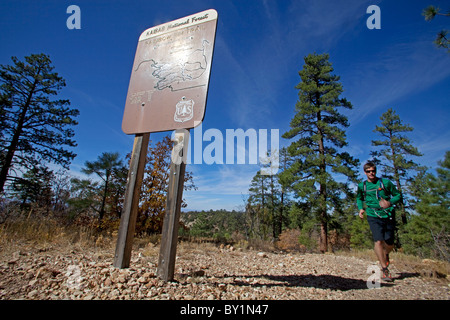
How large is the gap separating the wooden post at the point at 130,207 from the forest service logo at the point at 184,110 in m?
0.69

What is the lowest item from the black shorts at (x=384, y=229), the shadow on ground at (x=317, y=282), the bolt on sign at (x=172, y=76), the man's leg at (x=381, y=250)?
the shadow on ground at (x=317, y=282)

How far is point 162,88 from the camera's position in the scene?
2930 mm

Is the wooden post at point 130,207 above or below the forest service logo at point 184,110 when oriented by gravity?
below

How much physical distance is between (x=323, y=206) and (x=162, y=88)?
11.2 m

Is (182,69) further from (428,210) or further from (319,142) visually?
(428,210)

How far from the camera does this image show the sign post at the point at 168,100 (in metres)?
2.53

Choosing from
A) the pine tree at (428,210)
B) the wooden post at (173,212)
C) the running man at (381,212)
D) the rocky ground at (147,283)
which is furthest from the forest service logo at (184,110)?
the pine tree at (428,210)

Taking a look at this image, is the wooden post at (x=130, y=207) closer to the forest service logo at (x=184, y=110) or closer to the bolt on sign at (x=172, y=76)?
the bolt on sign at (x=172, y=76)

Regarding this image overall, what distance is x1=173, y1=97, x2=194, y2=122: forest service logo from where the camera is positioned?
2.55 m

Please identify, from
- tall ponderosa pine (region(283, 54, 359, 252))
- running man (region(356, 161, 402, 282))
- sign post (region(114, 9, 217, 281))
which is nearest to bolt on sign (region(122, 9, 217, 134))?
sign post (region(114, 9, 217, 281))

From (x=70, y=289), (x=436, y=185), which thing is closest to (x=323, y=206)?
(x=70, y=289)

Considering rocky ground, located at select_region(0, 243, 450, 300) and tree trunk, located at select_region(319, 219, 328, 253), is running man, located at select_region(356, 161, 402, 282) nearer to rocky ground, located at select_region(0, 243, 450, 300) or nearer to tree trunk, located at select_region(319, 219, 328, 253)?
rocky ground, located at select_region(0, 243, 450, 300)

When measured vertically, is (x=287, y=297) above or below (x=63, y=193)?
below
